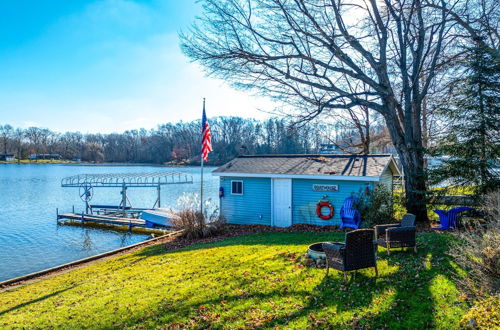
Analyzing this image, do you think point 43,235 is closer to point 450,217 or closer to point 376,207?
point 376,207

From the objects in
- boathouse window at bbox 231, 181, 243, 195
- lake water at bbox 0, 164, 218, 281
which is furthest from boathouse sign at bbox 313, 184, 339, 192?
lake water at bbox 0, 164, 218, 281

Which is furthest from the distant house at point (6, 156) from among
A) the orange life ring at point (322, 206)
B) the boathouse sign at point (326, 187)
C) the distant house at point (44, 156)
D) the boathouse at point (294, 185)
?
the orange life ring at point (322, 206)

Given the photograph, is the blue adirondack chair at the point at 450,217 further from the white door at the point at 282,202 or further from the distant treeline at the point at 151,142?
the distant treeline at the point at 151,142

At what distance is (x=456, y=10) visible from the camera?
12.3 meters

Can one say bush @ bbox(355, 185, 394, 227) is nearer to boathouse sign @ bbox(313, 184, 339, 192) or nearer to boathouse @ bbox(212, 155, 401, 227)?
boathouse @ bbox(212, 155, 401, 227)

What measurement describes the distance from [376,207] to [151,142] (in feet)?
294

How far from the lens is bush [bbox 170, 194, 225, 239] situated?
12656mm

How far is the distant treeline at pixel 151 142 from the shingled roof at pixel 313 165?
61.4 metres

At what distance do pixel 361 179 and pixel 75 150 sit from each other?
100895mm

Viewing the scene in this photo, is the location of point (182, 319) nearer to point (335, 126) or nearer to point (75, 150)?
point (335, 126)

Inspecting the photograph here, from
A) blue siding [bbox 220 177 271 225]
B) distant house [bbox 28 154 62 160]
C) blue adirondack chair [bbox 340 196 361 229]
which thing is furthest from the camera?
distant house [bbox 28 154 62 160]

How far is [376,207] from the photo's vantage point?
1158 cm

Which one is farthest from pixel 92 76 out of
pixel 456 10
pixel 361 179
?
pixel 456 10

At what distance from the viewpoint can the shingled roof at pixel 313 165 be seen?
41.4 ft
